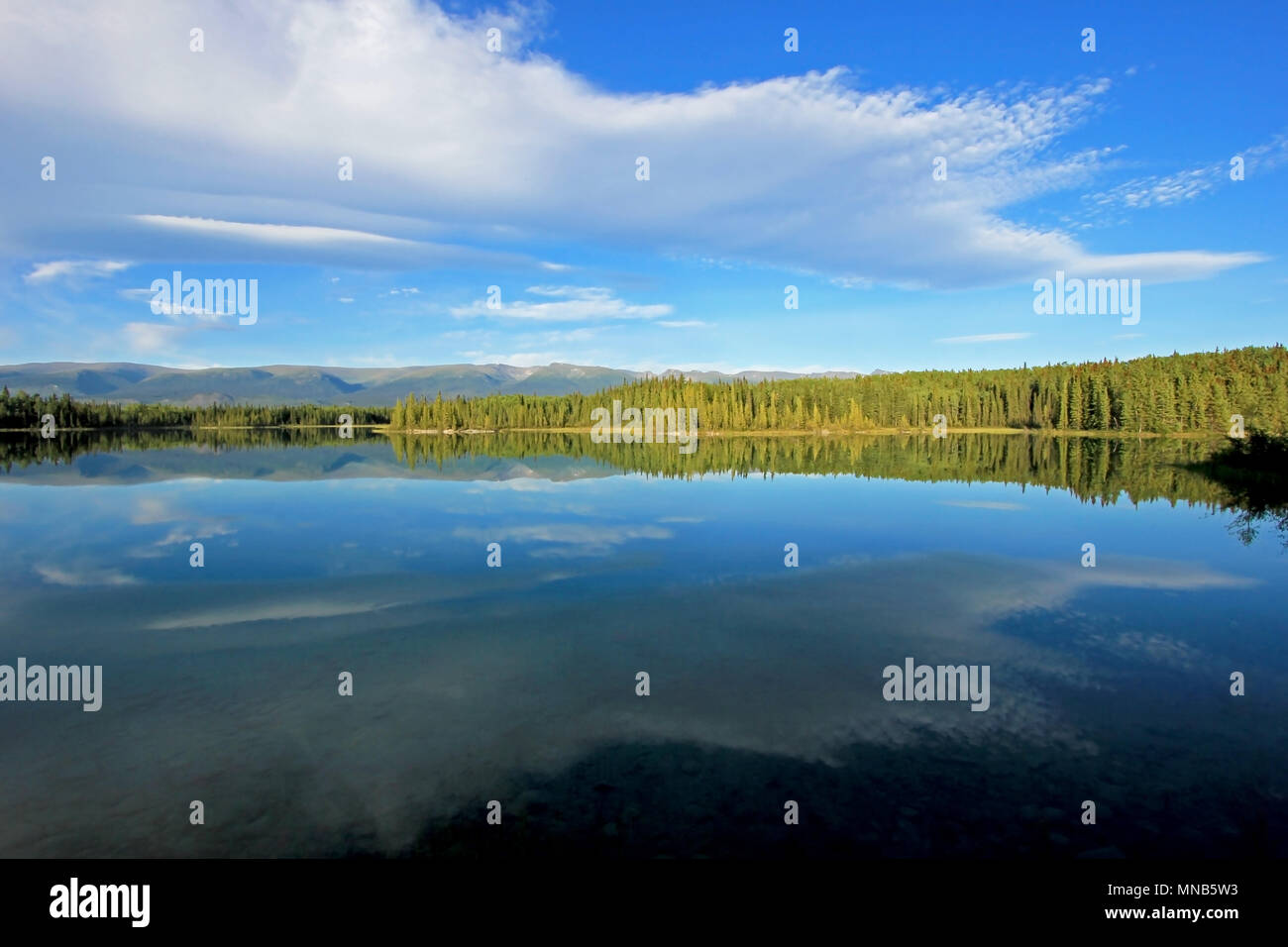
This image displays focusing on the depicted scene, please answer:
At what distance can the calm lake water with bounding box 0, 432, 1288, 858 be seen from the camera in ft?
31.4

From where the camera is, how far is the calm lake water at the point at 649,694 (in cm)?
959

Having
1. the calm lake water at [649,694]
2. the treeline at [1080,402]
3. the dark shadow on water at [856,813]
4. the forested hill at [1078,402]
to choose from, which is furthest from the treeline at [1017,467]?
the dark shadow on water at [856,813]

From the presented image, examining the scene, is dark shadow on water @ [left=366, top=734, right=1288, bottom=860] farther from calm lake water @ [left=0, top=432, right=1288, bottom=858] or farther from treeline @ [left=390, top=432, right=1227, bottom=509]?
treeline @ [left=390, top=432, right=1227, bottom=509]

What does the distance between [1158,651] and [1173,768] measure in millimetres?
6938

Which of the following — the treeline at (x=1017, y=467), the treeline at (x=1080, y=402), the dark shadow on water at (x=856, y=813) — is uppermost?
the treeline at (x=1080, y=402)

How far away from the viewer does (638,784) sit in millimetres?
10625

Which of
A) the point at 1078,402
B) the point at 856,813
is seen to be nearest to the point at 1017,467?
the point at 856,813

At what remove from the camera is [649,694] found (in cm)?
1426

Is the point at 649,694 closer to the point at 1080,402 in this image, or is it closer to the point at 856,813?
the point at 856,813

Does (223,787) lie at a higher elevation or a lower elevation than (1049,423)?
lower

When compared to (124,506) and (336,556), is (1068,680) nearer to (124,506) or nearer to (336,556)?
(336,556)

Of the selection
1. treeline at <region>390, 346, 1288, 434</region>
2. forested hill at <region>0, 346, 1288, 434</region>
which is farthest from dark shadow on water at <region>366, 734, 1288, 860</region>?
treeline at <region>390, 346, 1288, 434</region>

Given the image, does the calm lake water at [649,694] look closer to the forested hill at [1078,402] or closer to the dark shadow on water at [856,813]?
the dark shadow on water at [856,813]
